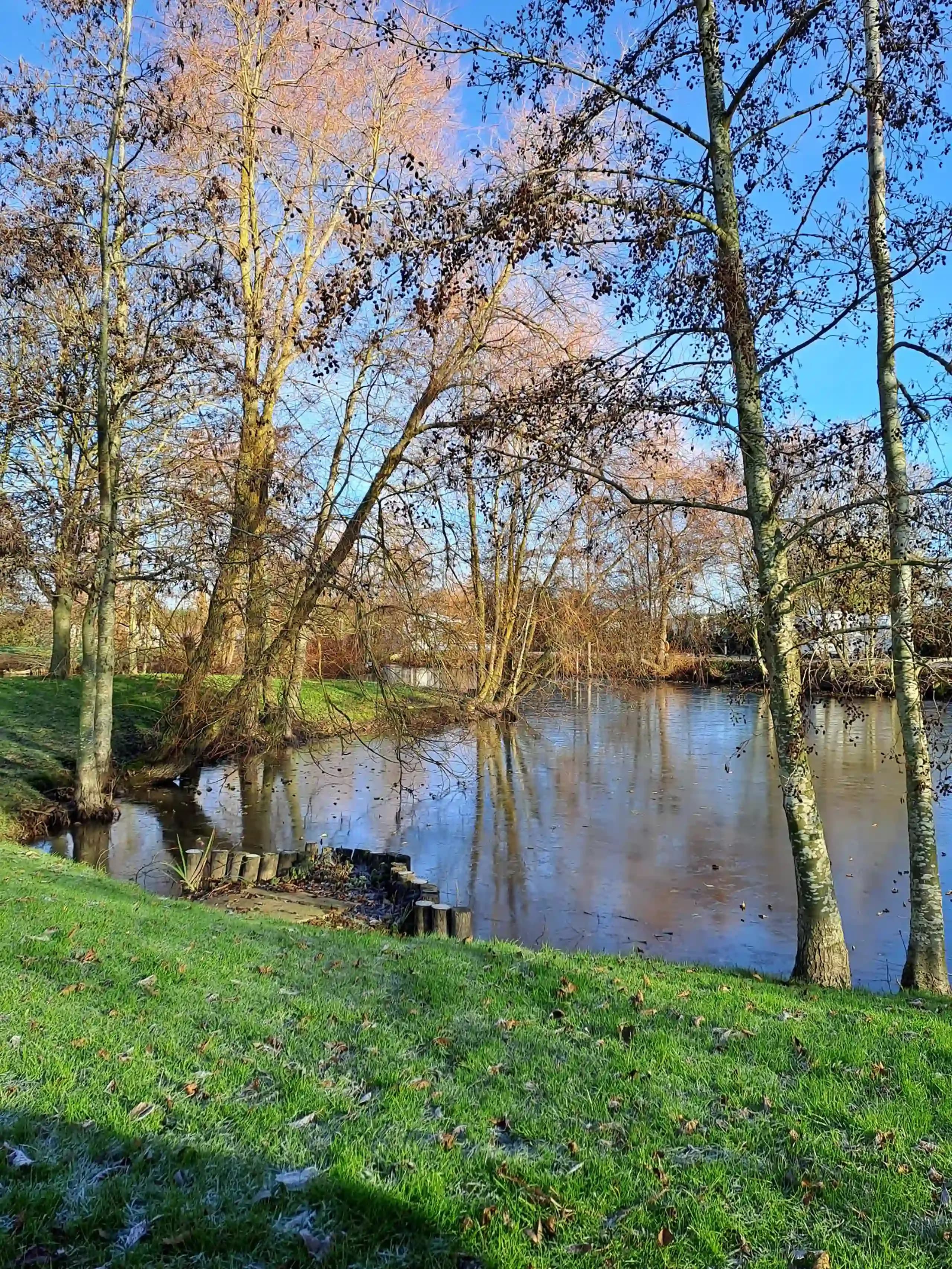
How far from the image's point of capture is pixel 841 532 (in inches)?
241

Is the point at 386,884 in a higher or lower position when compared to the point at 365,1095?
lower

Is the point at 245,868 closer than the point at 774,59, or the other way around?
the point at 774,59

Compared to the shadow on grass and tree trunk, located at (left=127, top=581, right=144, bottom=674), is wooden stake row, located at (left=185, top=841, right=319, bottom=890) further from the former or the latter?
the shadow on grass

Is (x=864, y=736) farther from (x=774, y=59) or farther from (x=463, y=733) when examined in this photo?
(x=774, y=59)

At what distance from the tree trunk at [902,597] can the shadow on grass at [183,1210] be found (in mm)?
5065

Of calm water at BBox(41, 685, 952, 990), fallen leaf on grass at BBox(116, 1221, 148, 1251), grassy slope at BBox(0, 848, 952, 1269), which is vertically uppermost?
fallen leaf on grass at BBox(116, 1221, 148, 1251)

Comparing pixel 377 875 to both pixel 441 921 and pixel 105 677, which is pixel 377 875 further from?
pixel 105 677

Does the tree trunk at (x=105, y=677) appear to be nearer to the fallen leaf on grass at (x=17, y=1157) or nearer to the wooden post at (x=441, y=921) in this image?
the wooden post at (x=441, y=921)

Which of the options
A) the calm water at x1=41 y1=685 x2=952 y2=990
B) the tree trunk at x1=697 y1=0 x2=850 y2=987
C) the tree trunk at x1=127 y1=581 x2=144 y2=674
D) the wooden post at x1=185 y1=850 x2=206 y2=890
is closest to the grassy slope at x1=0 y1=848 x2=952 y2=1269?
the tree trunk at x1=697 y1=0 x2=850 y2=987

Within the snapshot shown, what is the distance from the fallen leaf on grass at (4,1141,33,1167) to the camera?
2633mm

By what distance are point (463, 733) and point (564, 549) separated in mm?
6650

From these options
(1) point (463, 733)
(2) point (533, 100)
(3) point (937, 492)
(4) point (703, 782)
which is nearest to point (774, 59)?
(2) point (533, 100)

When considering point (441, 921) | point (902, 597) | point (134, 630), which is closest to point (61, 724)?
point (134, 630)

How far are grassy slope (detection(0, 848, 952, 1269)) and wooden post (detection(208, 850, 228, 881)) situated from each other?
387 centimetres
